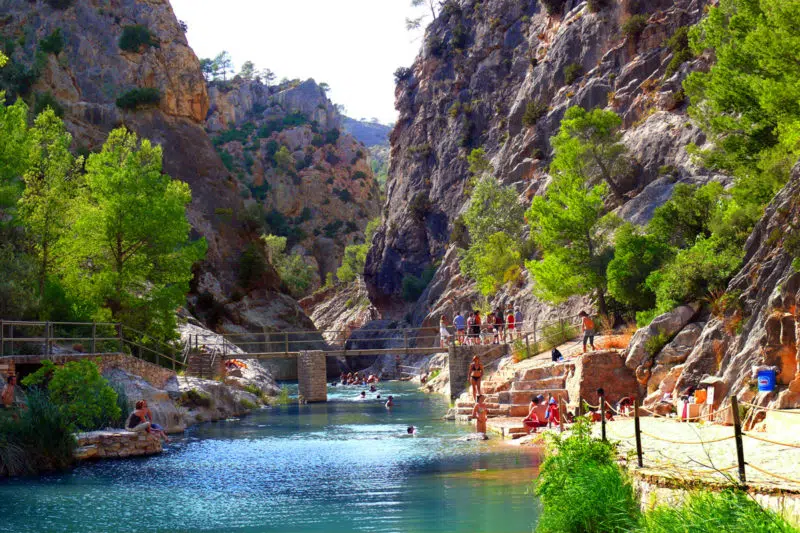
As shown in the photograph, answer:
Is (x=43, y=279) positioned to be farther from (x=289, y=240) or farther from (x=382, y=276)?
(x=289, y=240)

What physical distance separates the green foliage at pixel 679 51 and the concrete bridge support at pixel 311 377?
94.5ft

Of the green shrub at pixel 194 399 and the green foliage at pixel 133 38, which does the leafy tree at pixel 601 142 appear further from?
the green foliage at pixel 133 38

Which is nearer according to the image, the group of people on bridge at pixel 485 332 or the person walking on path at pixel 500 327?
the group of people on bridge at pixel 485 332

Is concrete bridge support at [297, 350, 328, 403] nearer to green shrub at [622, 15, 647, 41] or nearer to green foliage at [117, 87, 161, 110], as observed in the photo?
green shrub at [622, 15, 647, 41]

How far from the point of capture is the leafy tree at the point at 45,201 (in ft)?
111

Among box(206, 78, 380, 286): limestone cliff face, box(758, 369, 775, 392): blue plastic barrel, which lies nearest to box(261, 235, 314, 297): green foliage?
box(206, 78, 380, 286): limestone cliff face

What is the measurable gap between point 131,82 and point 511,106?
112 ft

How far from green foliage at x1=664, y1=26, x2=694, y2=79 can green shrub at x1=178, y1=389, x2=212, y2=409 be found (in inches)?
1418

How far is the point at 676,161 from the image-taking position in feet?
157

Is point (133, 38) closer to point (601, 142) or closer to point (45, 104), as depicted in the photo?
point (45, 104)

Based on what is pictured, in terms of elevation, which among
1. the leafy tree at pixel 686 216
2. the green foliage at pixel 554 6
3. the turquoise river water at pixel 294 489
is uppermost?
the green foliage at pixel 554 6

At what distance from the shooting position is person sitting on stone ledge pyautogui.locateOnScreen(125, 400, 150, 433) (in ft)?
79.6

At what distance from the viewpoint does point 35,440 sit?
20.8 m

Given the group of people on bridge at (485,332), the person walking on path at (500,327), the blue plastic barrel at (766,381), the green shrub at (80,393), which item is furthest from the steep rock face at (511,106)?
the green shrub at (80,393)
